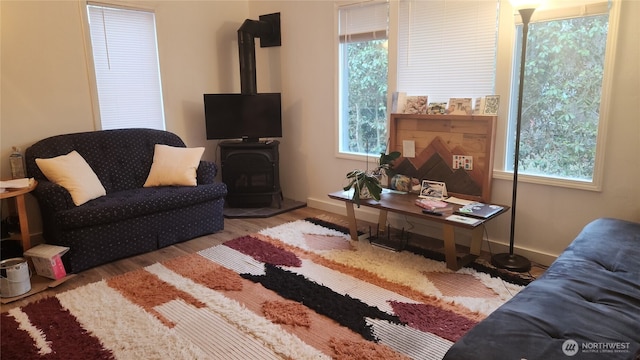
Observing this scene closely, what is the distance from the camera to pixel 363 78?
4.14m

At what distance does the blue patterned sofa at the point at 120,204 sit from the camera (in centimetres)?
308

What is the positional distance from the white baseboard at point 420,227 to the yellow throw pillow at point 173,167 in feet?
4.85

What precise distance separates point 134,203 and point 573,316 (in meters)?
3.03

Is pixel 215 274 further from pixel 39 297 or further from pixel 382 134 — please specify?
pixel 382 134

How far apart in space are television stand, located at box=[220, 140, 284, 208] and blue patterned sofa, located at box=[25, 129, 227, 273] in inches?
19.5

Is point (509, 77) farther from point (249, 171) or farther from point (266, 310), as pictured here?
point (249, 171)

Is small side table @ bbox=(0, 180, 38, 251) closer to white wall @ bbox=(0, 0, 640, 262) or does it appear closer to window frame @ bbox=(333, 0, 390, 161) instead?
white wall @ bbox=(0, 0, 640, 262)

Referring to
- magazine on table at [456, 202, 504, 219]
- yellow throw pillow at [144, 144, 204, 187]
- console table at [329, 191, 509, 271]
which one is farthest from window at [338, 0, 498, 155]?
yellow throw pillow at [144, 144, 204, 187]

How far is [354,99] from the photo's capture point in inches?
169

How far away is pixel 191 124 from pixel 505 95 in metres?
3.28

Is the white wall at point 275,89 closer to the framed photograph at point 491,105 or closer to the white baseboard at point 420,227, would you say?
the white baseboard at point 420,227

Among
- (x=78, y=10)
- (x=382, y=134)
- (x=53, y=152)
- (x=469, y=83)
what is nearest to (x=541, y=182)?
(x=469, y=83)

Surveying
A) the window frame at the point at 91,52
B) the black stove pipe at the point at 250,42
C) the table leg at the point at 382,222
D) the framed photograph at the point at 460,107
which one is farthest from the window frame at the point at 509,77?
the window frame at the point at 91,52

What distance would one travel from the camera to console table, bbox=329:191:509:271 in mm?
2934
